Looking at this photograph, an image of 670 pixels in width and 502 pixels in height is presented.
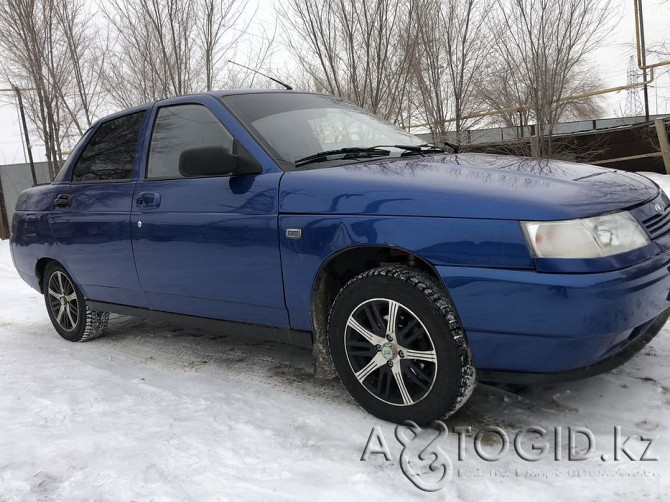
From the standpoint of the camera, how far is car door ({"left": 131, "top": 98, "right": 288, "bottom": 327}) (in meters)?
2.96

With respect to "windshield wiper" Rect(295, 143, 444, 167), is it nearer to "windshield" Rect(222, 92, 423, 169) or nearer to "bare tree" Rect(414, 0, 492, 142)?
"windshield" Rect(222, 92, 423, 169)

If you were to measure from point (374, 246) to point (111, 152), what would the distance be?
2415mm

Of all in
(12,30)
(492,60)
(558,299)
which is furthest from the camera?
(12,30)

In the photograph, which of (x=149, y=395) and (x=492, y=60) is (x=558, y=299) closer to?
(x=149, y=395)

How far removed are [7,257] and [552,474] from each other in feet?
34.9

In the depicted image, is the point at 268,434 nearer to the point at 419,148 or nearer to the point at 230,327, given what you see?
the point at 230,327

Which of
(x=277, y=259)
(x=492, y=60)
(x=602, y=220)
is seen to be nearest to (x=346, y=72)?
(x=492, y=60)

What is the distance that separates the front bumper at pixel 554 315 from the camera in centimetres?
214

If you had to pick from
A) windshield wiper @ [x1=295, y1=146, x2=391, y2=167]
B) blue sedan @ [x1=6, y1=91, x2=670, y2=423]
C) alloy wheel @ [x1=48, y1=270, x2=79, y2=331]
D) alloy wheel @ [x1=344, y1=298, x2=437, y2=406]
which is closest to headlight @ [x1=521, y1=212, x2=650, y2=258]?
blue sedan @ [x1=6, y1=91, x2=670, y2=423]

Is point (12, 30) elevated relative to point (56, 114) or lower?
elevated

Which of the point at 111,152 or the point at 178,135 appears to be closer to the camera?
the point at 178,135

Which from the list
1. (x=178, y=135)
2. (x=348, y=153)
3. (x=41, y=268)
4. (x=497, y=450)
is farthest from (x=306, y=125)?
(x=41, y=268)

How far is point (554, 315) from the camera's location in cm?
216

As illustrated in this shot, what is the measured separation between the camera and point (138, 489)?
226 cm
